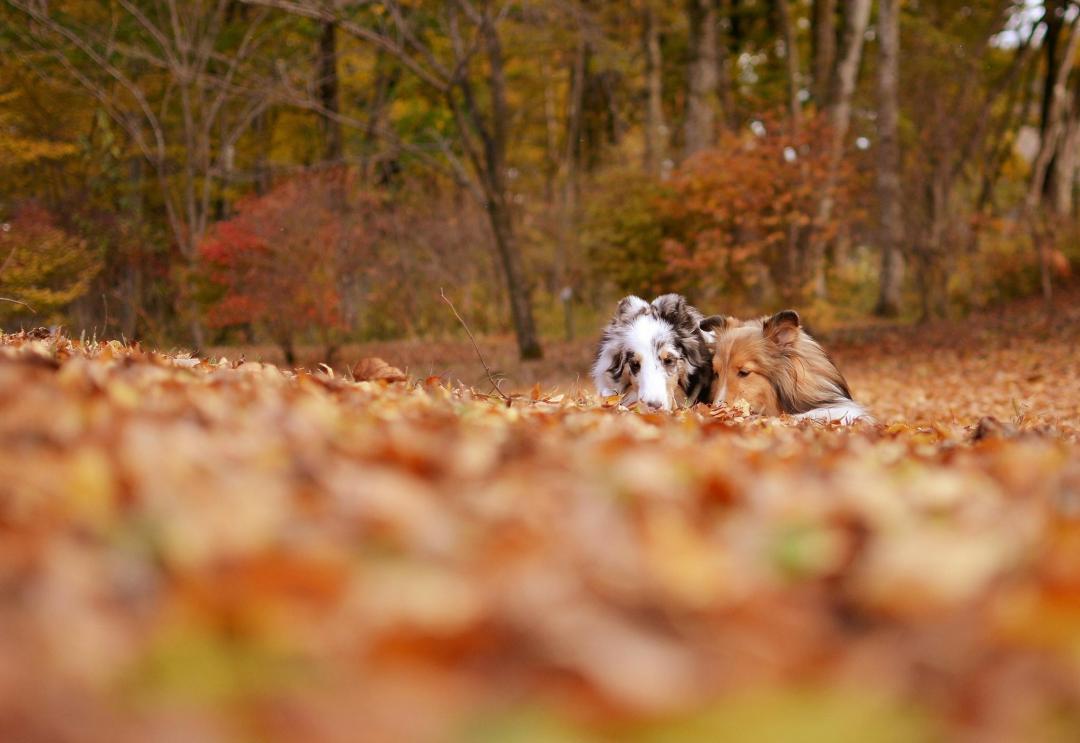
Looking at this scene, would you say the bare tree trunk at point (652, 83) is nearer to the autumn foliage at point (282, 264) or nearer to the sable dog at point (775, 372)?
the autumn foliage at point (282, 264)

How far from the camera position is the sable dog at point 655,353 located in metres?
6.32

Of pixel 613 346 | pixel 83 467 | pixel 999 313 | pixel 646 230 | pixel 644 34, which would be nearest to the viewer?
pixel 83 467

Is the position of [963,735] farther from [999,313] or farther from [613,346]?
[999,313]

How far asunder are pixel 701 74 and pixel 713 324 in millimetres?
14396

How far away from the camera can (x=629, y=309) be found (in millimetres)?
6801

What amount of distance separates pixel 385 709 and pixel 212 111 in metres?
16.4

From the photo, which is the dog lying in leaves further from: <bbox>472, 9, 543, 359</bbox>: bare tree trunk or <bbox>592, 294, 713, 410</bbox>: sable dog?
<bbox>472, 9, 543, 359</bbox>: bare tree trunk

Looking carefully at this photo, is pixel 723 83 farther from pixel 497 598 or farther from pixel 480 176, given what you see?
→ pixel 497 598

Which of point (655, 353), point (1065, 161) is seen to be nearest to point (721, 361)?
point (655, 353)

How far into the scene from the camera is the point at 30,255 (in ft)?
50.4

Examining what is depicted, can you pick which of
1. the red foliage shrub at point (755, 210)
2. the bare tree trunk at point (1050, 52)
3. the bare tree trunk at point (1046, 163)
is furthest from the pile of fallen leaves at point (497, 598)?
the bare tree trunk at point (1050, 52)

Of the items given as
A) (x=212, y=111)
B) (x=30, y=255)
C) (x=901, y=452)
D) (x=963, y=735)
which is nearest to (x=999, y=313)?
(x=212, y=111)

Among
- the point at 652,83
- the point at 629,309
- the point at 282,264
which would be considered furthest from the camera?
the point at 652,83

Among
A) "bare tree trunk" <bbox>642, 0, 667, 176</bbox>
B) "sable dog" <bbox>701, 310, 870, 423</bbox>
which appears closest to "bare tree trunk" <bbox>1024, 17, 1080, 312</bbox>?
"bare tree trunk" <bbox>642, 0, 667, 176</bbox>
